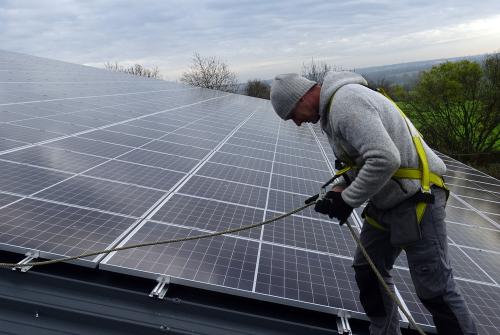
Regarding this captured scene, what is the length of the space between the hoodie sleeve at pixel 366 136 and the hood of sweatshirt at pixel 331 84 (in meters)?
0.08

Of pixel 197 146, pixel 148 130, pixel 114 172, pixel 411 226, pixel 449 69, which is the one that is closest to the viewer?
pixel 411 226

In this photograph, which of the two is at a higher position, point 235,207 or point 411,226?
point 411,226

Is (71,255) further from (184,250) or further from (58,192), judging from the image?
(58,192)

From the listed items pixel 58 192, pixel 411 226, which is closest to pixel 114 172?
pixel 58 192

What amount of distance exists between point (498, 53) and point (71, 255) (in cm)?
3205

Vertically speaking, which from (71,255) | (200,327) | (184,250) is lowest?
(200,327)

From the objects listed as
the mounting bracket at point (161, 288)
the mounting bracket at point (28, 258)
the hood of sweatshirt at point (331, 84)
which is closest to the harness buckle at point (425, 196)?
the hood of sweatshirt at point (331, 84)

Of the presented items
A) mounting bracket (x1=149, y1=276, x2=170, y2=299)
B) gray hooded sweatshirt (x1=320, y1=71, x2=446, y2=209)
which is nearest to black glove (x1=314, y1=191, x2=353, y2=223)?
gray hooded sweatshirt (x1=320, y1=71, x2=446, y2=209)

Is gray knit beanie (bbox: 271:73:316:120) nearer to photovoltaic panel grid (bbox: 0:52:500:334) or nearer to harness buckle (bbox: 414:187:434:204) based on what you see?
harness buckle (bbox: 414:187:434:204)

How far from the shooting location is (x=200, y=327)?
10.1 ft

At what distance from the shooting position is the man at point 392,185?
2830 millimetres

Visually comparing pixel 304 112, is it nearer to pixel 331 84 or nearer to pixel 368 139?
pixel 331 84

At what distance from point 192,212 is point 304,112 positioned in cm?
215

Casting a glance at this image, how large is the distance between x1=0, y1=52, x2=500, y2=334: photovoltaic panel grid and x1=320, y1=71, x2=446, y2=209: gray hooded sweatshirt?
113cm
